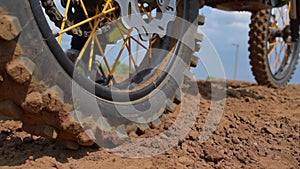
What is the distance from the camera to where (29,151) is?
1692 millimetres

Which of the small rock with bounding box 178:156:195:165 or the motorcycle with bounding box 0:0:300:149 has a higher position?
the motorcycle with bounding box 0:0:300:149

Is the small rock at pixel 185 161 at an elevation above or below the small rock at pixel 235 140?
above

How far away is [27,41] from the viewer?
1.41 meters

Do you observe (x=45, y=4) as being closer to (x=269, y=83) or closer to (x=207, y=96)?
(x=207, y=96)

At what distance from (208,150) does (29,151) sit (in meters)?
0.81

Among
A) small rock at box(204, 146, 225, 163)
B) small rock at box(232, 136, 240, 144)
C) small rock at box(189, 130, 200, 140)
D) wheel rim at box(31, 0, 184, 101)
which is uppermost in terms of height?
wheel rim at box(31, 0, 184, 101)

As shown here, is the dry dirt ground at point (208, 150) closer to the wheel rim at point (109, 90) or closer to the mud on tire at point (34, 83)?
the mud on tire at point (34, 83)

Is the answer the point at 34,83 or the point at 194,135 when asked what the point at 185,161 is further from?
the point at 34,83

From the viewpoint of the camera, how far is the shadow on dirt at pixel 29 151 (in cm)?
161

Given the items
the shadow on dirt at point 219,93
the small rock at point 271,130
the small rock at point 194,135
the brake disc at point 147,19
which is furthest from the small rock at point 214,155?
the shadow on dirt at point 219,93

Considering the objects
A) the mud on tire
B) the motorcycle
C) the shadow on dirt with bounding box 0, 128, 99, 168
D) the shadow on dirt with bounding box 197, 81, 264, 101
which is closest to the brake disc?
the motorcycle

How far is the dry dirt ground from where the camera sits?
1.64m

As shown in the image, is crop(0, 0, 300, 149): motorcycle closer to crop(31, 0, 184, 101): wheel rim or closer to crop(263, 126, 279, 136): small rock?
crop(31, 0, 184, 101): wheel rim

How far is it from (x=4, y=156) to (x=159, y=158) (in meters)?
0.65
